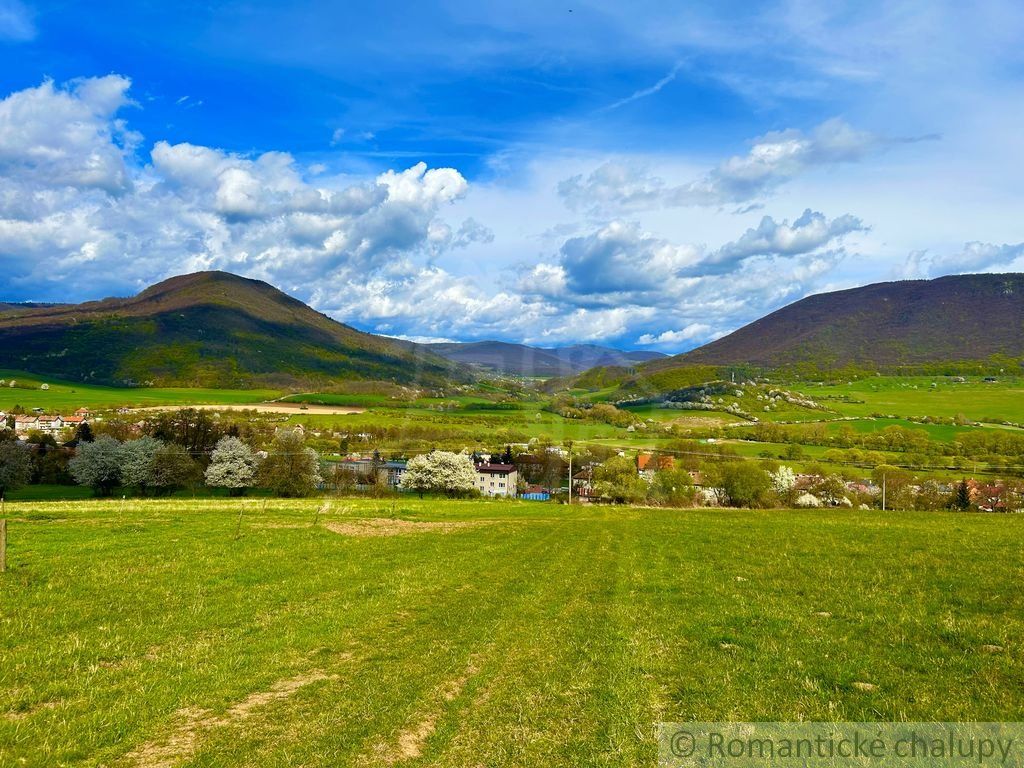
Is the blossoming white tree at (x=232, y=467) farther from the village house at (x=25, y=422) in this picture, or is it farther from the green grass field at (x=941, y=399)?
the green grass field at (x=941, y=399)

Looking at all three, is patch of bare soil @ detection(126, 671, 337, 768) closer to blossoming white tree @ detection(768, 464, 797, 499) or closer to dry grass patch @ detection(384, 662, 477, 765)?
dry grass patch @ detection(384, 662, 477, 765)

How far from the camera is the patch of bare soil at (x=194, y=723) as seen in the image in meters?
6.90

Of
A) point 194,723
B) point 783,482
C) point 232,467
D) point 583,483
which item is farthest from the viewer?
point 583,483

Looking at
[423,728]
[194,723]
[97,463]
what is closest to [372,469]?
[97,463]

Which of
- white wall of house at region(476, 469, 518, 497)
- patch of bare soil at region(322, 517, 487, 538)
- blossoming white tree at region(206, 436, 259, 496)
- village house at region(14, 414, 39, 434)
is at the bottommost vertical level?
white wall of house at region(476, 469, 518, 497)

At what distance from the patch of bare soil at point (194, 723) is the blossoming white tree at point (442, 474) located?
7635 cm

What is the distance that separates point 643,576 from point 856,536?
11.9 m

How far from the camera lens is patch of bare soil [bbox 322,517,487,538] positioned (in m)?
28.0

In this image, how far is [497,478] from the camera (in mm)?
103562

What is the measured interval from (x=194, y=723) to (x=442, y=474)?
7843 centimetres

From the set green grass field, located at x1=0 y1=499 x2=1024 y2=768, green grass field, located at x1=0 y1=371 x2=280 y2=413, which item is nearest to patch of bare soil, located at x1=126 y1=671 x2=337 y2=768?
green grass field, located at x1=0 y1=499 x2=1024 y2=768

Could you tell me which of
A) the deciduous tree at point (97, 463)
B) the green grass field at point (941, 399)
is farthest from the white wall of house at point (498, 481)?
the green grass field at point (941, 399)

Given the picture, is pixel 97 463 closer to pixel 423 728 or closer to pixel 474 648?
pixel 474 648

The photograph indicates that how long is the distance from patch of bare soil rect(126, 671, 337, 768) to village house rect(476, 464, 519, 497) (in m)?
91.1
